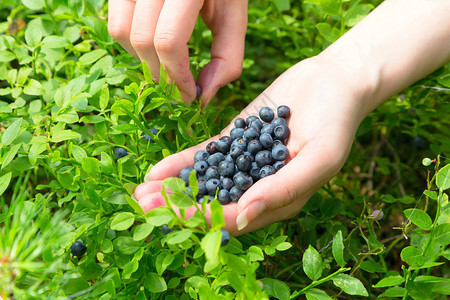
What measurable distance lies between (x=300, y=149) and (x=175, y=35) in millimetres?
637

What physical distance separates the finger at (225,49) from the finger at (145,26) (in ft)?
1.01

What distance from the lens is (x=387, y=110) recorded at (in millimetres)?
2410

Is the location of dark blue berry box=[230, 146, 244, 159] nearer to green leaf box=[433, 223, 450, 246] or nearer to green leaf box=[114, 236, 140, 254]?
green leaf box=[114, 236, 140, 254]

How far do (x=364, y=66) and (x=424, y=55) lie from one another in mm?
300

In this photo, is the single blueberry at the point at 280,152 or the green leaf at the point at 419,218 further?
the single blueberry at the point at 280,152

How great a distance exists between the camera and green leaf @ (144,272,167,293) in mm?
1374

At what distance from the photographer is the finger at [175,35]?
1611 millimetres

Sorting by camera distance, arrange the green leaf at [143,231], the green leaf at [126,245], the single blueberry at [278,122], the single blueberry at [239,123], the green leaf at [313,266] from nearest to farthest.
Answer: the green leaf at [143,231]
the green leaf at [313,266]
the green leaf at [126,245]
the single blueberry at [278,122]
the single blueberry at [239,123]

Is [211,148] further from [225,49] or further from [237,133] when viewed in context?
[225,49]

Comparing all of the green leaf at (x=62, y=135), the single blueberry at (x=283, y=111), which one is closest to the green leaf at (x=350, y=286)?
the single blueberry at (x=283, y=111)

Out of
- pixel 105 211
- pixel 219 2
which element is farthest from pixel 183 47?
pixel 105 211

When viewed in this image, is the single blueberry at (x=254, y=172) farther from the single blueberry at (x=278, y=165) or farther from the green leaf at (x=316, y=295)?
the green leaf at (x=316, y=295)

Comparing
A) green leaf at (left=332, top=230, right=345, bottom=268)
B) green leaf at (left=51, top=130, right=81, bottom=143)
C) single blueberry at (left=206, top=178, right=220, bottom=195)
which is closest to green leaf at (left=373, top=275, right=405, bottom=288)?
green leaf at (left=332, top=230, right=345, bottom=268)

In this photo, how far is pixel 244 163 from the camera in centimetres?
165
